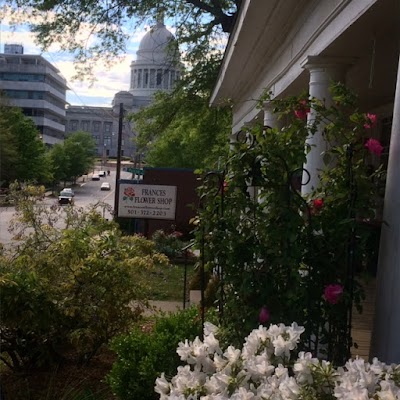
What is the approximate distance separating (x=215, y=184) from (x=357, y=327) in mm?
3049

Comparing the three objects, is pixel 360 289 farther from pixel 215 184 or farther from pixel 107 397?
pixel 107 397

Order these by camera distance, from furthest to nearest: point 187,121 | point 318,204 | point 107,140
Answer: point 107,140 → point 187,121 → point 318,204

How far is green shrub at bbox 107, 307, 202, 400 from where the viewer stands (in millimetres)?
4062

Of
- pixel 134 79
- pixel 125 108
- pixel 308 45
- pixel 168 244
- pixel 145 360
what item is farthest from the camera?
pixel 134 79

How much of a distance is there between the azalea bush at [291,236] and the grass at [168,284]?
243 inches

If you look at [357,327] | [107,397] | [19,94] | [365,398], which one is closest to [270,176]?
[365,398]

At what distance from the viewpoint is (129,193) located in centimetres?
1364

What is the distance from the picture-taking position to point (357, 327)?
18.9 ft

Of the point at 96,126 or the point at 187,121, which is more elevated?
the point at 96,126

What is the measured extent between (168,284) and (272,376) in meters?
9.71

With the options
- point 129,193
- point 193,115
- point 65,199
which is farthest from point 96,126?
point 129,193

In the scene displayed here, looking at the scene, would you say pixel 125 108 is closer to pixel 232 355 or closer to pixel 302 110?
pixel 302 110

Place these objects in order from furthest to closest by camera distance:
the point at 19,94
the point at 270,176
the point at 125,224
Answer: the point at 19,94
the point at 125,224
the point at 270,176

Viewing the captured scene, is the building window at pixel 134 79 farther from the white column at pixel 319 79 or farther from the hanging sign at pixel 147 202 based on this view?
the white column at pixel 319 79
